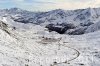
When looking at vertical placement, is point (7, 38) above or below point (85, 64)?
above

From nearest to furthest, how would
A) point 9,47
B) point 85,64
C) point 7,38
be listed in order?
point 85,64, point 9,47, point 7,38

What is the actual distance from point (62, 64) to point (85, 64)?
18.3 feet

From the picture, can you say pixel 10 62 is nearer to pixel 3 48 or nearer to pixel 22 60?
pixel 22 60

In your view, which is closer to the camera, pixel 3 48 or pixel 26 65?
pixel 26 65

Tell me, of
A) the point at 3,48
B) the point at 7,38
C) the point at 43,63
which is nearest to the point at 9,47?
the point at 3,48

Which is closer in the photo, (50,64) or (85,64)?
(50,64)

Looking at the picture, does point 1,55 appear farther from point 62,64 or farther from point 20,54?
point 62,64

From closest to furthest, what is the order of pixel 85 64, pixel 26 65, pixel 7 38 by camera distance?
1. pixel 26 65
2. pixel 85 64
3. pixel 7 38

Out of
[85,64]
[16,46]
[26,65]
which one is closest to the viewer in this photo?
[26,65]

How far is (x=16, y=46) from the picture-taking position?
6600 centimetres

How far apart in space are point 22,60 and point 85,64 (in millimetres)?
14075

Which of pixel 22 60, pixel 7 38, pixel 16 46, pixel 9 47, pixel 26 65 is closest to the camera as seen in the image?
pixel 26 65

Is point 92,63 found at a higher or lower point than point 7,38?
lower

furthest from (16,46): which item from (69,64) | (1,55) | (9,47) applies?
(69,64)
